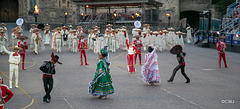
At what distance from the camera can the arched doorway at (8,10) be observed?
47156 mm

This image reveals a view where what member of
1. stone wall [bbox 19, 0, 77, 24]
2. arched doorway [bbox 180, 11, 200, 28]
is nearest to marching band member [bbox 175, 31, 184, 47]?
arched doorway [bbox 180, 11, 200, 28]

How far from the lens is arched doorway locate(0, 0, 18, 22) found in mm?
47156

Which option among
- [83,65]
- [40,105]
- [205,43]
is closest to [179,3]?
[205,43]

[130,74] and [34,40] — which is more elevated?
[34,40]

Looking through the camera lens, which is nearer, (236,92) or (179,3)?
(236,92)

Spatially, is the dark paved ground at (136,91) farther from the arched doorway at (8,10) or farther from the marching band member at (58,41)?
the arched doorway at (8,10)

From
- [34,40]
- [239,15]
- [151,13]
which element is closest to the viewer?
[34,40]

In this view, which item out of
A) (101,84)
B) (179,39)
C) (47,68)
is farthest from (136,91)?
(179,39)

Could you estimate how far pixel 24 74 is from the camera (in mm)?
12750

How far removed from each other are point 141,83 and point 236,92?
333 cm

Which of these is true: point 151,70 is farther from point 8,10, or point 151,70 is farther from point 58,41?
point 8,10

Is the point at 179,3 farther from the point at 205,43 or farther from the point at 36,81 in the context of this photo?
the point at 36,81

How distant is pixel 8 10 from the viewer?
47.3 meters

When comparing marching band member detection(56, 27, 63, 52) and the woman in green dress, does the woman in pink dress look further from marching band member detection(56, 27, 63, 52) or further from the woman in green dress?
marching band member detection(56, 27, 63, 52)
